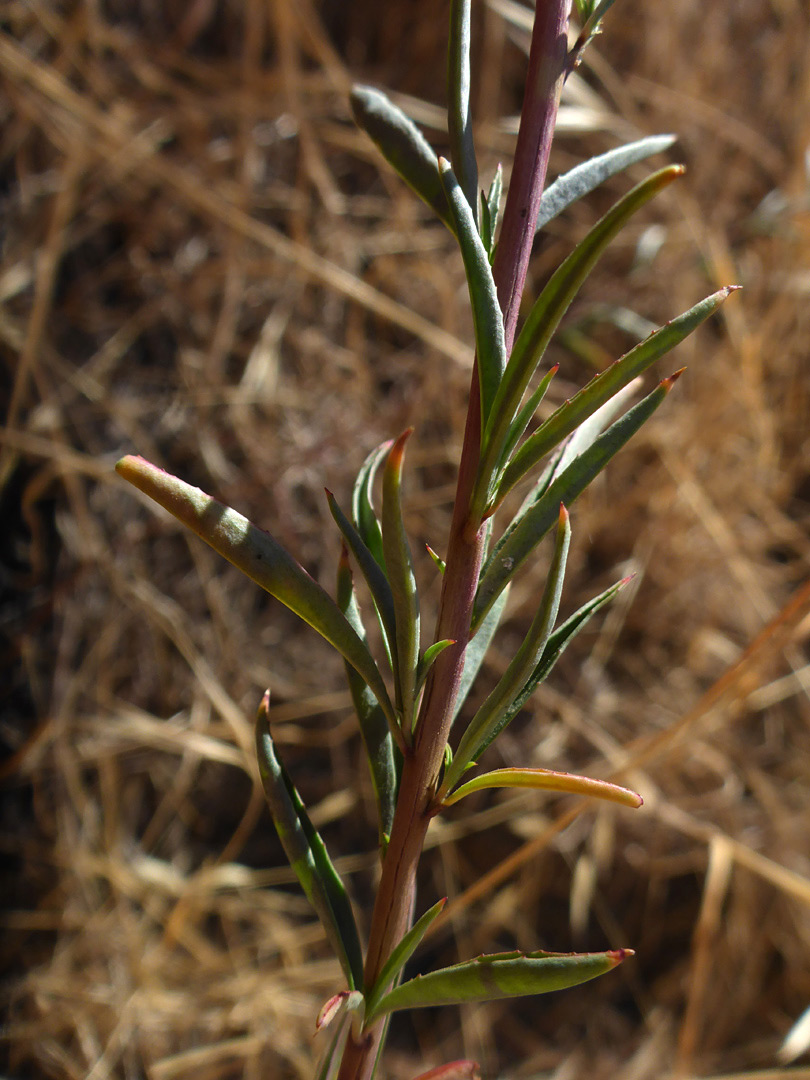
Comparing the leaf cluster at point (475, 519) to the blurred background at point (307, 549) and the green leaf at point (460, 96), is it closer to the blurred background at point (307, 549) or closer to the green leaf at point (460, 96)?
the green leaf at point (460, 96)

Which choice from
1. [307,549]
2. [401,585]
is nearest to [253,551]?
[401,585]

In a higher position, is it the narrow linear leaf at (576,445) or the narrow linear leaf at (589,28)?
the narrow linear leaf at (589,28)

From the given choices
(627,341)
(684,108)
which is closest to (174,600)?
(627,341)

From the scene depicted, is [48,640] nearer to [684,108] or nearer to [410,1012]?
Answer: [410,1012]

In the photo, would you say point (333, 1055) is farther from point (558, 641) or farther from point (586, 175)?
point (586, 175)

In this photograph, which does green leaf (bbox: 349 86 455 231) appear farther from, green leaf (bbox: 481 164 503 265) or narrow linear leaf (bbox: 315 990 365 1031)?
narrow linear leaf (bbox: 315 990 365 1031)

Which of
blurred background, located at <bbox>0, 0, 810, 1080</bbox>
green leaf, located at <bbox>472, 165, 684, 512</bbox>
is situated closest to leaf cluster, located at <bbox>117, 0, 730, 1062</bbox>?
green leaf, located at <bbox>472, 165, 684, 512</bbox>

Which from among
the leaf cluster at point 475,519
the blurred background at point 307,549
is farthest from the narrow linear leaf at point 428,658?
the blurred background at point 307,549

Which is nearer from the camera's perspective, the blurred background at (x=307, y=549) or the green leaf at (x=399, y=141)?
the green leaf at (x=399, y=141)
